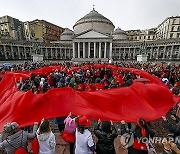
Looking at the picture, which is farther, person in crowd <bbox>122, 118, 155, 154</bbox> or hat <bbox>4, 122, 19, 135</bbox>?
person in crowd <bbox>122, 118, 155, 154</bbox>

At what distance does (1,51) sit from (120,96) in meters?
63.7

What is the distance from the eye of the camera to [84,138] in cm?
354

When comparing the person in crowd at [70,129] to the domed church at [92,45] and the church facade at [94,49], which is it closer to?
the church facade at [94,49]

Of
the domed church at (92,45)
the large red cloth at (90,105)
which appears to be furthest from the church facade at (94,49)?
the large red cloth at (90,105)

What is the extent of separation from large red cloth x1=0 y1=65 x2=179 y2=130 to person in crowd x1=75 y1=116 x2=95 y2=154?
1.15 meters

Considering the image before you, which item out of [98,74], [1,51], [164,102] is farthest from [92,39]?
[164,102]

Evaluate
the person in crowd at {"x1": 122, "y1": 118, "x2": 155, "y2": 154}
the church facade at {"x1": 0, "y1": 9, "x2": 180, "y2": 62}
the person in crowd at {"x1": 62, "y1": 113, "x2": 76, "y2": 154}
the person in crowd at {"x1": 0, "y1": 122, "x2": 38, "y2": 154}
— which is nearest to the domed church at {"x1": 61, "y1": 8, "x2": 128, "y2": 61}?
the church facade at {"x1": 0, "y1": 9, "x2": 180, "y2": 62}

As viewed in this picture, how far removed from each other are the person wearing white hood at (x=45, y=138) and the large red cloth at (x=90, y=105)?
2.88 ft

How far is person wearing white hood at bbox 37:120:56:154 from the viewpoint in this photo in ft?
11.7

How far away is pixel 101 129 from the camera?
3670 millimetres

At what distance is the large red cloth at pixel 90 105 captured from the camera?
15.0ft

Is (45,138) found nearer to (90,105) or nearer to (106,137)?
(106,137)

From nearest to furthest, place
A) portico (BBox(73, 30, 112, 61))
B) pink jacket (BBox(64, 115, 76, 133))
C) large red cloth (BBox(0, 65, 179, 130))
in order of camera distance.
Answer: pink jacket (BBox(64, 115, 76, 133)) < large red cloth (BBox(0, 65, 179, 130)) < portico (BBox(73, 30, 112, 61))

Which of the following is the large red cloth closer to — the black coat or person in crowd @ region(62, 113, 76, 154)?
person in crowd @ region(62, 113, 76, 154)
